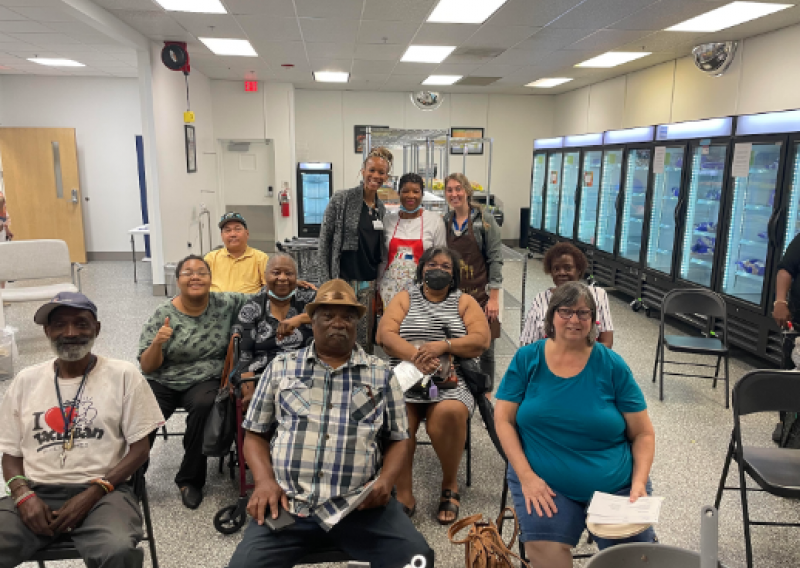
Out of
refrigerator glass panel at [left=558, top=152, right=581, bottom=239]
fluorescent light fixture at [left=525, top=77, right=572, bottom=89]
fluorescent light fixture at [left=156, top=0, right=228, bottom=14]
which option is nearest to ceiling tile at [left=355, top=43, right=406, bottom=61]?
fluorescent light fixture at [left=156, top=0, right=228, bottom=14]

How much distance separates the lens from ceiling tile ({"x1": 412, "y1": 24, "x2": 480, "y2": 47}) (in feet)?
17.5

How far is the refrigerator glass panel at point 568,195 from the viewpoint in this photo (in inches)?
358

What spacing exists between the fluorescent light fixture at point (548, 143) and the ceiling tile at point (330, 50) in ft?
15.0

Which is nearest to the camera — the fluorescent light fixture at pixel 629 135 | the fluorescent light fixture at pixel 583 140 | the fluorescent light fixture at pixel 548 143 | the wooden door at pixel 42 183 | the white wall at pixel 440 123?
the fluorescent light fixture at pixel 629 135

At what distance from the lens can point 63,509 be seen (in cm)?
179

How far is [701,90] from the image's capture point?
19.1 feet

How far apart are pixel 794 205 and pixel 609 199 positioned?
11.1 ft

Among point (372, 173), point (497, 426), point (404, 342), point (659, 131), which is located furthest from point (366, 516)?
point (659, 131)

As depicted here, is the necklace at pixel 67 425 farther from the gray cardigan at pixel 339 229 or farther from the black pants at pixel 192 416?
the gray cardigan at pixel 339 229

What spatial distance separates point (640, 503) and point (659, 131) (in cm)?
589

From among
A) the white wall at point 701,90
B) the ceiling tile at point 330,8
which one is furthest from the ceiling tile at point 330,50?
the white wall at point 701,90

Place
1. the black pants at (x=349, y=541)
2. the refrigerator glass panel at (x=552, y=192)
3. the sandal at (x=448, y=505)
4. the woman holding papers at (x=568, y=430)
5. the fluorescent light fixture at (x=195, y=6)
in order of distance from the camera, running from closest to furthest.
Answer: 1. the black pants at (x=349, y=541)
2. the woman holding papers at (x=568, y=430)
3. the sandal at (x=448, y=505)
4. the fluorescent light fixture at (x=195, y=6)
5. the refrigerator glass panel at (x=552, y=192)

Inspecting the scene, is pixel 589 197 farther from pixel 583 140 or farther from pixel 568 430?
pixel 568 430

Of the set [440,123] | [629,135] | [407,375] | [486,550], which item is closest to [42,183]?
[440,123]
